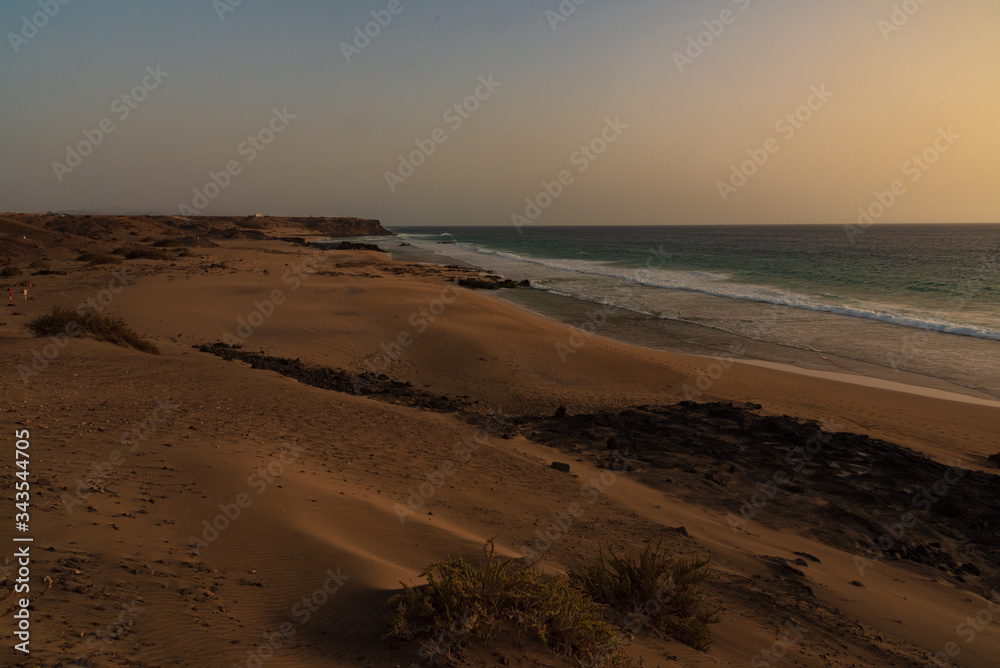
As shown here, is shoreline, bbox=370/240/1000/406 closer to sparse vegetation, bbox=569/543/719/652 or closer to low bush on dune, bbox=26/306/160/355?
sparse vegetation, bbox=569/543/719/652

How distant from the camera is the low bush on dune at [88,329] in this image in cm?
1224

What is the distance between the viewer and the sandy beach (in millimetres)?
3980

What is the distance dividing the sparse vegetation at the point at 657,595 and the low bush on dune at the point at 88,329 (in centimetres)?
1157

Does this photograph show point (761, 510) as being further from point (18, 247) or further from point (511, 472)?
point (18, 247)

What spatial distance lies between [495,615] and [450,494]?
10.5 feet

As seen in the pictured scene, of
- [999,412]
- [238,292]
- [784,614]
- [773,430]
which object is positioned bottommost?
[238,292]

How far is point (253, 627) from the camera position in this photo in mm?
3799

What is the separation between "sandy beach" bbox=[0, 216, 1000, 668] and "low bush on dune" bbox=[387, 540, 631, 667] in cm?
15

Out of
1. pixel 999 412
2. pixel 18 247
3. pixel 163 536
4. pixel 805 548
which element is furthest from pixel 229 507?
pixel 18 247

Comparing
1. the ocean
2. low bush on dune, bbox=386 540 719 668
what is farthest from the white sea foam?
low bush on dune, bbox=386 540 719 668

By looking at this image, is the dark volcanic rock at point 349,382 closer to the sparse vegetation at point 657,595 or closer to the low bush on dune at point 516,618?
the sparse vegetation at point 657,595

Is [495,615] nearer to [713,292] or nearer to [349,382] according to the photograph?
[349,382]

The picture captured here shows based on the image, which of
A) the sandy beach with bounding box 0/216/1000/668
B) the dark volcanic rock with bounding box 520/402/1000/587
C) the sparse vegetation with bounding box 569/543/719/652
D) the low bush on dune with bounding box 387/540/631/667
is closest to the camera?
the low bush on dune with bounding box 387/540/631/667

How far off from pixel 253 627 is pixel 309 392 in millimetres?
7034
